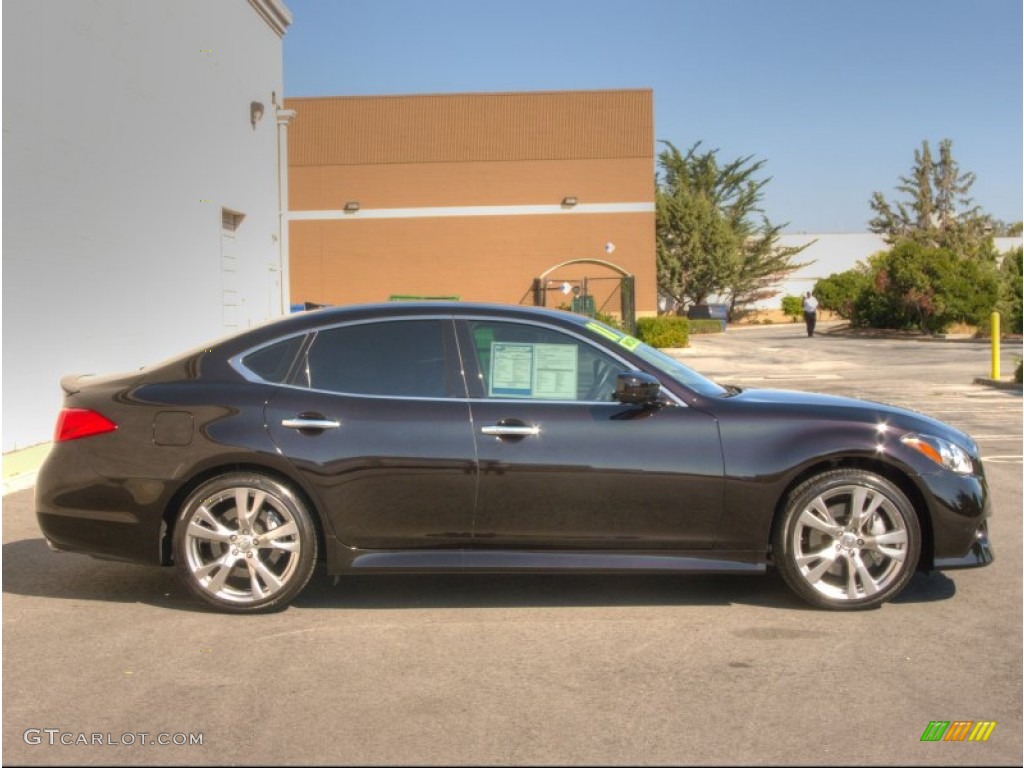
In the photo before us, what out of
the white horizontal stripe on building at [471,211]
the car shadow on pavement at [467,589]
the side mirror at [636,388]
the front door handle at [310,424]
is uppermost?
the white horizontal stripe on building at [471,211]

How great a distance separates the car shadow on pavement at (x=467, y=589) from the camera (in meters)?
6.07

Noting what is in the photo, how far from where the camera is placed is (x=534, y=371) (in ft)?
19.5

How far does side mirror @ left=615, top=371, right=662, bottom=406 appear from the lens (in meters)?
5.67

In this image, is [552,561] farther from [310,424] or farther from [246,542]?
[246,542]

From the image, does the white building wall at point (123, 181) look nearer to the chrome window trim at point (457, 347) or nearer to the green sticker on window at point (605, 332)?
the chrome window trim at point (457, 347)

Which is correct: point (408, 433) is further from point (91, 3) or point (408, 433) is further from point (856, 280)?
point (856, 280)

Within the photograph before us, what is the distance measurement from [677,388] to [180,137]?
13285 millimetres

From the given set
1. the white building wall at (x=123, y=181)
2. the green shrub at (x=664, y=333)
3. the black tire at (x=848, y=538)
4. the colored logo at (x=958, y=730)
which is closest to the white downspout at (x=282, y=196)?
the white building wall at (x=123, y=181)

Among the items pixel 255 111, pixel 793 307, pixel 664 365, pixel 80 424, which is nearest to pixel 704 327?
pixel 793 307

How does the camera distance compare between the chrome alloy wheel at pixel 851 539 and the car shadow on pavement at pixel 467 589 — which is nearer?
the chrome alloy wheel at pixel 851 539

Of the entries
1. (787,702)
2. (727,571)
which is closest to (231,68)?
(727,571)

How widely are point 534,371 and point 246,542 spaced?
1.74 m

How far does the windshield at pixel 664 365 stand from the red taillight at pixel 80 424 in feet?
8.68

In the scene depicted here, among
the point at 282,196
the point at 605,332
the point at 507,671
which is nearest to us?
the point at 507,671
